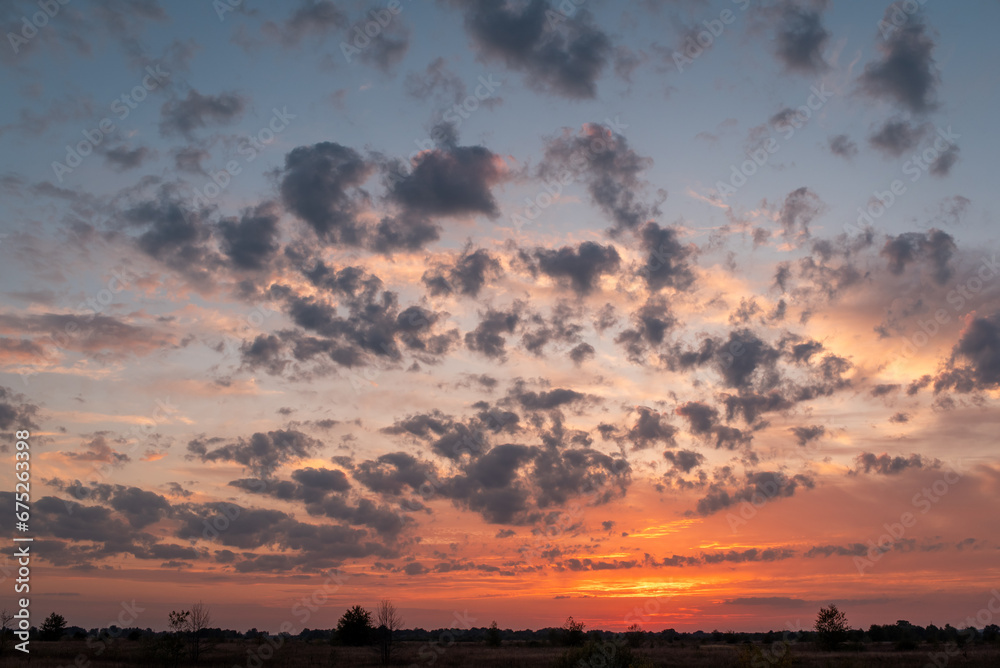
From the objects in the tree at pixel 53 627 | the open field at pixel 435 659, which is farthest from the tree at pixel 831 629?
the tree at pixel 53 627

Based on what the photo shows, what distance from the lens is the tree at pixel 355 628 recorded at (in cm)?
10300

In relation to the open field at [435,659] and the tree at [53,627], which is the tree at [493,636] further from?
the tree at [53,627]

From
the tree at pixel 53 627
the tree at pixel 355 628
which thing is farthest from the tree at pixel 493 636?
the tree at pixel 53 627

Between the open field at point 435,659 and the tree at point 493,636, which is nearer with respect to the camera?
the open field at point 435,659

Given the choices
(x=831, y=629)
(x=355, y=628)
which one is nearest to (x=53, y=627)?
(x=355, y=628)

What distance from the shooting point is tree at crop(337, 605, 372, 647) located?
10300 centimetres

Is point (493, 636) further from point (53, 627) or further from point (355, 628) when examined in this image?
point (53, 627)

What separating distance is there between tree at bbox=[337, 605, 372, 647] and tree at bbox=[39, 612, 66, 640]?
4689cm

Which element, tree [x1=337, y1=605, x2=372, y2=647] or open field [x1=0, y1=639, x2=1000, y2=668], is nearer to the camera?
open field [x1=0, y1=639, x2=1000, y2=668]

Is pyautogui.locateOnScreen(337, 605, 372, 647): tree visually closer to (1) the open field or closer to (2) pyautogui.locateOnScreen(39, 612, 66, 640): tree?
(1) the open field

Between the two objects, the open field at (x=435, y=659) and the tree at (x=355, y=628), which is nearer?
the open field at (x=435, y=659)

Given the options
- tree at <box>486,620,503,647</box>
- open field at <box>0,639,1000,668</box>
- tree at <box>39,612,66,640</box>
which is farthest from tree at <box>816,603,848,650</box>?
tree at <box>39,612,66,640</box>

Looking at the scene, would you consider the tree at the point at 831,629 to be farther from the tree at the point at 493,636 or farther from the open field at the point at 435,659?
the tree at the point at 493,636

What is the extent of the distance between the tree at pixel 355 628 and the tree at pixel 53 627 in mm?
46886
